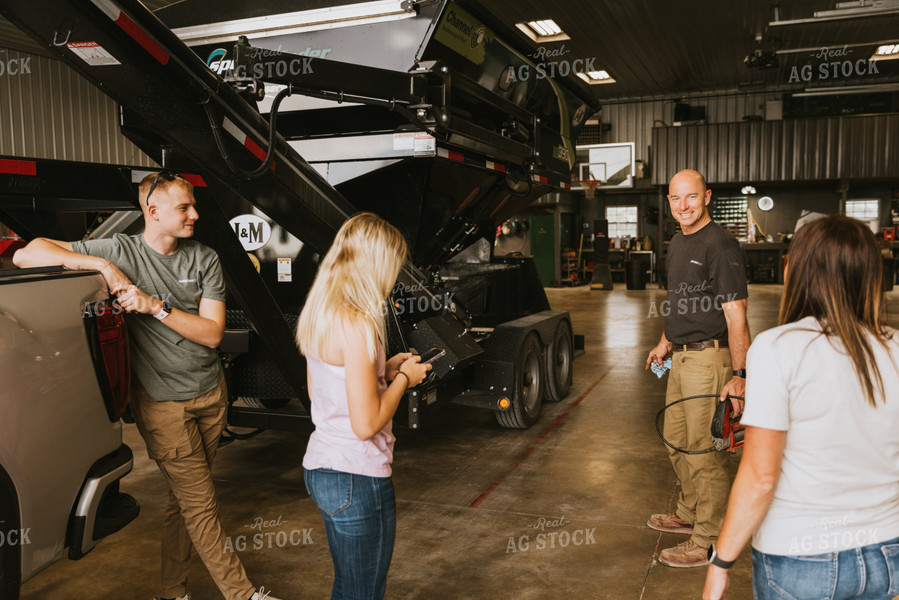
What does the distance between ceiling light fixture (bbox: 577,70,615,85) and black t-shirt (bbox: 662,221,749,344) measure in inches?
804

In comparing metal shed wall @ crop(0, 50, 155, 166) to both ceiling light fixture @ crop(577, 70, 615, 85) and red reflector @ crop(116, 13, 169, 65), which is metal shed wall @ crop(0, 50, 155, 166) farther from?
red reflector @ crop(116, 13, 169, 65)

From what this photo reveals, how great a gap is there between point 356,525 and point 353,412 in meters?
0.35

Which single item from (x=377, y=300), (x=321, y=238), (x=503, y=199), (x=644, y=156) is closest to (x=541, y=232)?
(x=644, y=156)

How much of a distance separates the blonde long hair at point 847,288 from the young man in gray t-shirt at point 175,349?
7.36 ft

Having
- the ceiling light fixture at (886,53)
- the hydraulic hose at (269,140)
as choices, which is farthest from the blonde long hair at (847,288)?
the ceiling light fixture at (886,53)

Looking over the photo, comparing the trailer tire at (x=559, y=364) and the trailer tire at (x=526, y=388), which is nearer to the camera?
the trailer tire at (x=526, y=388)

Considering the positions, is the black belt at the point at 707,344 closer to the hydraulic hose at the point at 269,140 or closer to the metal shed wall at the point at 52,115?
the hydraulic hose at the point at 269,140

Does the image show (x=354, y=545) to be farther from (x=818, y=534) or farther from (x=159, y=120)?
(x=159, y=120)

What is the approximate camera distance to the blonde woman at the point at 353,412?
2.08 m

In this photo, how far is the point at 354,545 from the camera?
213 cm

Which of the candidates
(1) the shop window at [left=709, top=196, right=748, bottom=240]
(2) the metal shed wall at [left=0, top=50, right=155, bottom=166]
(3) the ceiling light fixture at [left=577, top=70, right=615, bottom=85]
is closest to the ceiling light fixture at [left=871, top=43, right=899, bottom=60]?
(1) the shop window at [left=709, top=196, right=748, bottom=240]

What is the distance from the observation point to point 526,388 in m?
6.56

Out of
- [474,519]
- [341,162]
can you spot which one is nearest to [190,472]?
[474,519]

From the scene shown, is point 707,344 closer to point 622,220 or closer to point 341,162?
point 341,162
